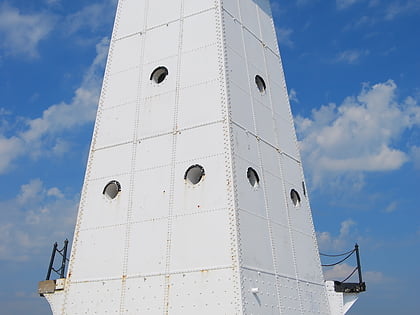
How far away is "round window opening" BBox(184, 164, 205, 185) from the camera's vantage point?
14.5m

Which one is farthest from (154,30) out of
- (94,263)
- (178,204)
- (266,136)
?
(94,263)

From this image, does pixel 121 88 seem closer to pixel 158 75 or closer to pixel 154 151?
pixel 158 75

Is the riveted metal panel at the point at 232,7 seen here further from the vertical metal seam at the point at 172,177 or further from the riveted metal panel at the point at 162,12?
the riveted metal panel at the point at 162,12

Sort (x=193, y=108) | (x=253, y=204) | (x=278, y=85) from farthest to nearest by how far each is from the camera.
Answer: (x=278, y=85) → (x=193, y=108) → (x=253, y=204)

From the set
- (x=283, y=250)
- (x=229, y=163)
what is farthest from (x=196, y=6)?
(x=283, y=250)

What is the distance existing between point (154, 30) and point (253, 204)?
7.53m

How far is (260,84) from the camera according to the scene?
17.6 metres

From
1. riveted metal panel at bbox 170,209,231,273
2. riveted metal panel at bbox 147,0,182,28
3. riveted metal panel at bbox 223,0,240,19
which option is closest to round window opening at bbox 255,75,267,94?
riveted metal panel at bbox 223,0,240,19

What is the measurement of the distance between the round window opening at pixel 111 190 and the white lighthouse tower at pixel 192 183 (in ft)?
0.12

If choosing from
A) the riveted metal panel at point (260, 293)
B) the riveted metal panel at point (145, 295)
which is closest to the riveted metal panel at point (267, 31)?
the riveted metal panel at point (260, 293)

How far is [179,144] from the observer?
15023 millimetres

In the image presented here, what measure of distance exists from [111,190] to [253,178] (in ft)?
15.2

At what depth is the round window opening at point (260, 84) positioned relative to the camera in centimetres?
1741

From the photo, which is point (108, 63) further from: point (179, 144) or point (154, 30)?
point (179, 144)
